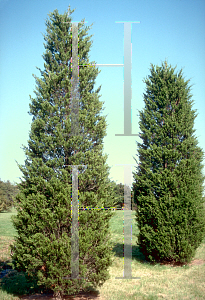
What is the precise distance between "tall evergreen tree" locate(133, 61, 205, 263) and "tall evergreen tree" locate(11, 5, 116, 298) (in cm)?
397

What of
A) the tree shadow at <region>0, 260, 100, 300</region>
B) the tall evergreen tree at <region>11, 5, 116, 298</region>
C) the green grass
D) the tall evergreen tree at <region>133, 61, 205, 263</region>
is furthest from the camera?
the tall evergreen tree at <region>133, 61, 205, 263</region>

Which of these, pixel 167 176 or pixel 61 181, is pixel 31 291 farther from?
pixel 167 176

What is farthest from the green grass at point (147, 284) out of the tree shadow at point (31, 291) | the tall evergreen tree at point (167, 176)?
the tall evergreen tree at point (167, 176)

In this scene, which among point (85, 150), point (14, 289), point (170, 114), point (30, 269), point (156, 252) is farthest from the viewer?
point (170, 114)

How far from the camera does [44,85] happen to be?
639 cm

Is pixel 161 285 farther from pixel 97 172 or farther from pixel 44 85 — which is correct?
pixel 44 85

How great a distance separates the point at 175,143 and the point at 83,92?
524 centimetres

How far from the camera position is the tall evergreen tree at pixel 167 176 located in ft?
31.0

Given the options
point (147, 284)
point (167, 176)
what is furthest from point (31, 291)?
point (167, 176)

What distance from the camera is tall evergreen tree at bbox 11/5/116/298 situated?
5641 millimetres

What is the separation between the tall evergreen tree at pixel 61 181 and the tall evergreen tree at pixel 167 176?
3965mm

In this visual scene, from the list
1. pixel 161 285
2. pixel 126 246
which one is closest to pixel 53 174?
pixel 161 285

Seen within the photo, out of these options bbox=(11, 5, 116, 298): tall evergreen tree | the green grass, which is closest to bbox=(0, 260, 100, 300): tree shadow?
the green grass

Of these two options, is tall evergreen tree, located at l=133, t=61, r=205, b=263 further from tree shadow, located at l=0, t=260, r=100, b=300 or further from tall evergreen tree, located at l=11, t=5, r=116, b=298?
tall evergreen tree, located at l=11, t=5, r=116, b=298
